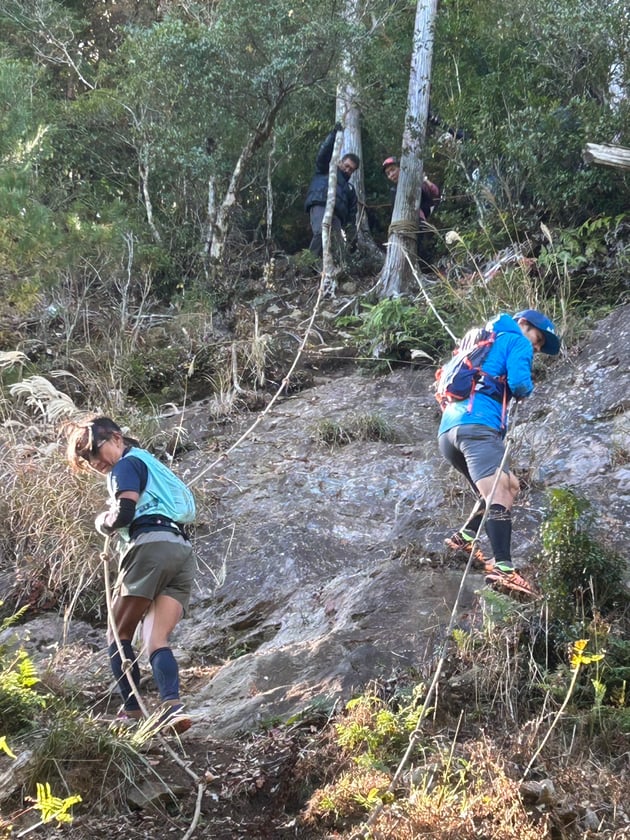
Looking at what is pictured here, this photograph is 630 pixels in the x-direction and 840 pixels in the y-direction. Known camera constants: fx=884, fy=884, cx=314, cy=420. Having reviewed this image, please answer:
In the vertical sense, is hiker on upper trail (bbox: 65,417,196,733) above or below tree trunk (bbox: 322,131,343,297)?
below

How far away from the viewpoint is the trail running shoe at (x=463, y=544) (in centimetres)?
581

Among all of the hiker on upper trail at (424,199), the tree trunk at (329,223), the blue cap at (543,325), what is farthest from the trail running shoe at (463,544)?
the hiker on upper trail at (424,199)

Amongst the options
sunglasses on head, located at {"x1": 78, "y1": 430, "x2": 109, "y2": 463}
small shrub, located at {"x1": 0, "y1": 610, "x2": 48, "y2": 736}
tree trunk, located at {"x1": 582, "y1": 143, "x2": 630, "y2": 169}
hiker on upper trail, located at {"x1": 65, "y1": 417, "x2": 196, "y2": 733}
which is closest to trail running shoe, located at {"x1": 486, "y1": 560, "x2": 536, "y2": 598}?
hiker on upper trail, located at {"x1": 65, "y1": 417, "x2": 196, "y2": 733}

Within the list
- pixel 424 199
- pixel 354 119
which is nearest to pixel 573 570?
pixel 424 199

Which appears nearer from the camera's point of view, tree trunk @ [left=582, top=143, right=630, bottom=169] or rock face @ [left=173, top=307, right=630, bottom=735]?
rock face @ [left=173, top=307, right=630, bottom=735]

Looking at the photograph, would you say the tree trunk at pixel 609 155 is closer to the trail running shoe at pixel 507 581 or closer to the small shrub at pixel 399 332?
the small shrub at pixel 399 332

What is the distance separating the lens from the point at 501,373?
5.66 m

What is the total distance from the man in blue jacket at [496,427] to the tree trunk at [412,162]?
627 cm

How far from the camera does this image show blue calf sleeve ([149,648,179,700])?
14.7 ft

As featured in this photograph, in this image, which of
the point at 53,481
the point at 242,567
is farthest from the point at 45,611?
the point at 242,567

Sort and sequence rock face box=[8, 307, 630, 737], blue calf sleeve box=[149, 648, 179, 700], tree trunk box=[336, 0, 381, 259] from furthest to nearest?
tree trunk box=[336, 0, 381, 259], rock face box=[8, 307, 630, 737], blue calf sleeve box=[149, 648, 179, 700]

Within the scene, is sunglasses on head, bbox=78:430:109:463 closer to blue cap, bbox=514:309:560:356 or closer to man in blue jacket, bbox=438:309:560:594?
man in blue jacket, bbox=438:309:560:594

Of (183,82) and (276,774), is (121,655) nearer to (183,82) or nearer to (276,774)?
(276,774)

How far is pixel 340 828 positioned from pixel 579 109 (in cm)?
915
